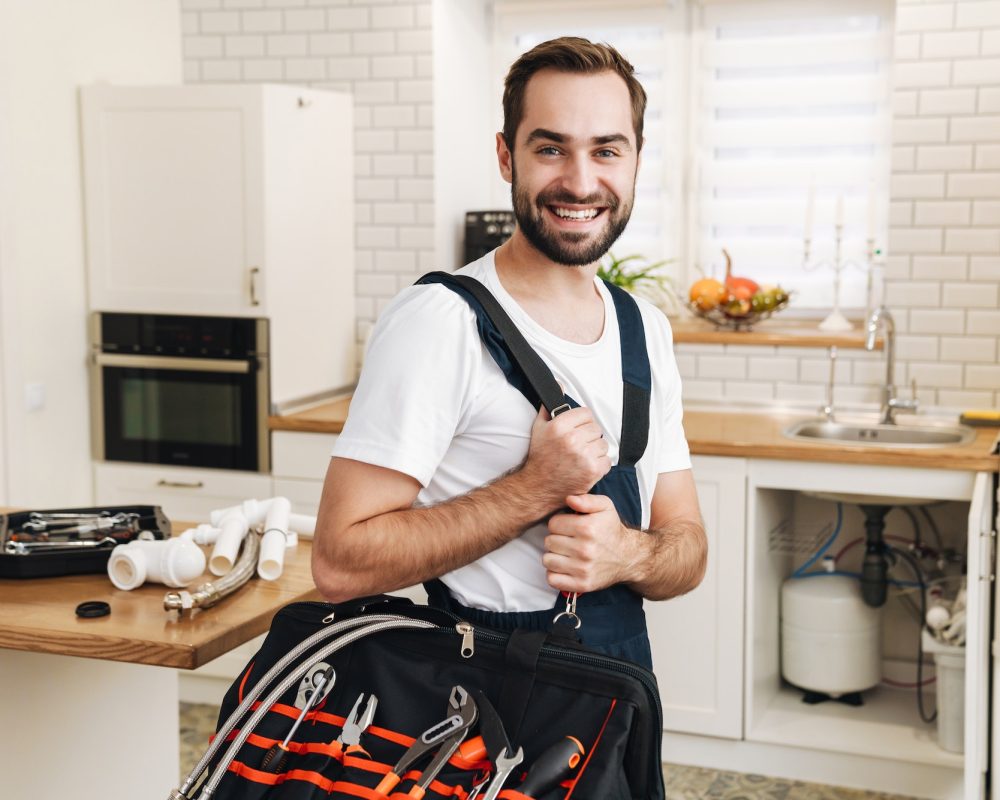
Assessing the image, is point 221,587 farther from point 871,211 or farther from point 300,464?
point 871,211

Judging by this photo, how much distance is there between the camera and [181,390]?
13.1ft

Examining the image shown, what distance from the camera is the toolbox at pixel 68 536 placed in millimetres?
2156

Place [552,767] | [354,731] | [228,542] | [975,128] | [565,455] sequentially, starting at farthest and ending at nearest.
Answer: [975,128] → [228,542] → [565,455] → [354,731] → [552,767]

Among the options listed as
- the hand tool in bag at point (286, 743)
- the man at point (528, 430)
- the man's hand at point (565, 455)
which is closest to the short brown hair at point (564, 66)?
the man at point (528, 430)

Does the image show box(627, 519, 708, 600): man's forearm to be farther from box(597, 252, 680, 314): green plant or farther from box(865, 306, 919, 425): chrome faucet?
box(597, 252, 680, 314): green plant

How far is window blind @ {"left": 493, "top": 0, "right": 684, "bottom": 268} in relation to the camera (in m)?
4.36

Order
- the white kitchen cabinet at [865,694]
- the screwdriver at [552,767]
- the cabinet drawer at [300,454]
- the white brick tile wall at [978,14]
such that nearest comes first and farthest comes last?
the screwdriver at [552,767], the white kitchen cabinet at [865,694], the white brick tile wall at [978,14], the cabinet drawer at [300,454]

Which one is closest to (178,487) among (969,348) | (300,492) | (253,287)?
(300,492)

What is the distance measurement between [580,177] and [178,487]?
9.06 ft

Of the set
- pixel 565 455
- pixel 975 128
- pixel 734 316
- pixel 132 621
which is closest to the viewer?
pixel 565 455

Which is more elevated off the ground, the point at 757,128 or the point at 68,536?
the point at 757,128

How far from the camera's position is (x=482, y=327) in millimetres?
1554

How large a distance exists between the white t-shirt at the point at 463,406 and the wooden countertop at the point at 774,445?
70.6 inches

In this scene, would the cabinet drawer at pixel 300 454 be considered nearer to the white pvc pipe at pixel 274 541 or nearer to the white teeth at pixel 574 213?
the white pvc pipe at pixel 274 541
